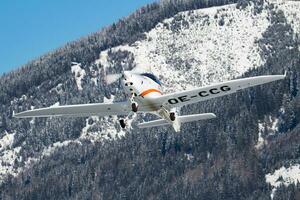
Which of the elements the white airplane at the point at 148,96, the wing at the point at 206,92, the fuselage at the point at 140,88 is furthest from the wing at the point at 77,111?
the wing at the point at 206,92

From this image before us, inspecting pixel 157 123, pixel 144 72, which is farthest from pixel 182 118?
pixel 144 72

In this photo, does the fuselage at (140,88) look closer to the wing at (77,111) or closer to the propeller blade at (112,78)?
the propeller blade at (112,78)

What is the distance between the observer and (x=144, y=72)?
313 ft

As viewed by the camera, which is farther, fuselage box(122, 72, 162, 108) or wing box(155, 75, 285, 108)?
wing box(155, 75, 285, 108)

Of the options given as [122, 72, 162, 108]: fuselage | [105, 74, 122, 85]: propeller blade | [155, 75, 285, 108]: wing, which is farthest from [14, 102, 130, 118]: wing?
[155, 75, 285, 108]: wing

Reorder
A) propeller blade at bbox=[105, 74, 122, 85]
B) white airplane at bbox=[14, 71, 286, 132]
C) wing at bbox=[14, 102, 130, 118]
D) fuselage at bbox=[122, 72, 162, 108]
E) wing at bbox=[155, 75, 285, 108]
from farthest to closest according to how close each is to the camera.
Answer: wing at bbox=[14, 102, 130, 118]
propeller blade at bbox=[105, 74, 122, 85]
wing at bbox=[155, 75, 285, 108]
white airplane at bbox=[14, 71, 286, 132]
fuselage at bbox=[122, 72, 162, 108]

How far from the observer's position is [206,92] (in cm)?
9356

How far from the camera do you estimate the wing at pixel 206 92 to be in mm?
91375

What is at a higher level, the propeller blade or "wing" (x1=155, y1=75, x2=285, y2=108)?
the propeller blade

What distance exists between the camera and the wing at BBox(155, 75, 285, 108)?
300 ft

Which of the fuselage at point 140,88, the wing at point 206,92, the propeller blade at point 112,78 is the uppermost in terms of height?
the propeller blade at point 112,78

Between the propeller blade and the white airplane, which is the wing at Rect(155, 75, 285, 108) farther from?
the propeller blade

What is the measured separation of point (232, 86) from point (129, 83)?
11158 mm

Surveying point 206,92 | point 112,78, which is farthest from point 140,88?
point 206,92
